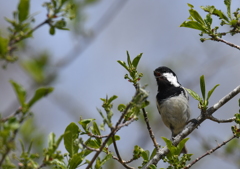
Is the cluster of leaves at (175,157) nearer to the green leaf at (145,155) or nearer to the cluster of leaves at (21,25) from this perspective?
the green leaf at (145,155)

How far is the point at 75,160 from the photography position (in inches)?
87.4

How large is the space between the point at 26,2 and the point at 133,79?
0.88 metres

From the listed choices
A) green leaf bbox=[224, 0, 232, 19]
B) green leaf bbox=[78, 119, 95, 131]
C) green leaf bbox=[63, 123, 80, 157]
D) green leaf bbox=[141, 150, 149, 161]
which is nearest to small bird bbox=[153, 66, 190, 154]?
green leaf bbox=[141, 150, 149, 161]

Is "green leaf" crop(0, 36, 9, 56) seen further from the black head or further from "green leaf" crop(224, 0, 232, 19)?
the black head

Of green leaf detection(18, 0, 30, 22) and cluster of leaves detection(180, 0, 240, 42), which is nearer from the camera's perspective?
green leaf detection(18, 0, 30, 22)

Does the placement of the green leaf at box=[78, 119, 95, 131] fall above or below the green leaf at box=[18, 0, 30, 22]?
below

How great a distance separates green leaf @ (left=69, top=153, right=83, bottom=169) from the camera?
2.20 meters

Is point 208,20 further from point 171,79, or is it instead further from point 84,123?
point 171,79

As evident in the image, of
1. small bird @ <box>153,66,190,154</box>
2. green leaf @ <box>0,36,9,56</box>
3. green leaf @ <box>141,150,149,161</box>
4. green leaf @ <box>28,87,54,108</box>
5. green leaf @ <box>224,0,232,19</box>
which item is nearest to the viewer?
green leaf @ <box>28,87,54,108</box>

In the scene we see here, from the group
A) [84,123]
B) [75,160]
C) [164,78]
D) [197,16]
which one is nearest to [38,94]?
[75,160]

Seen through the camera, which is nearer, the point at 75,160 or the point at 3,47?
the point at 3,47

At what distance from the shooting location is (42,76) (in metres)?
3.72

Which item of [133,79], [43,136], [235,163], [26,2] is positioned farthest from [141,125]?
[26,2]

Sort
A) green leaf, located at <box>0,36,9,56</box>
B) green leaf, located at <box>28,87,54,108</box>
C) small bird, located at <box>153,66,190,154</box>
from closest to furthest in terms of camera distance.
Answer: green leaf, located at <box>28,87,54,108</box>
green leaf, located at <box>0,36,9,56</box>
small bird, located at <box>153,66,190,154</box>
